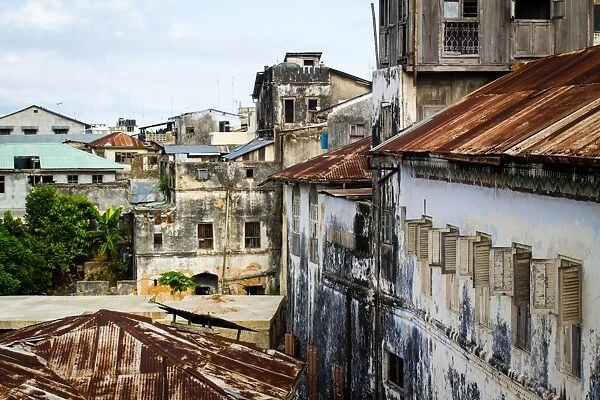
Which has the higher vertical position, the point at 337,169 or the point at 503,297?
the point at 337,169

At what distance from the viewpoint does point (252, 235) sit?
38.4m

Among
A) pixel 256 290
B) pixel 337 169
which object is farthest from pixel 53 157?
pixel 337 169

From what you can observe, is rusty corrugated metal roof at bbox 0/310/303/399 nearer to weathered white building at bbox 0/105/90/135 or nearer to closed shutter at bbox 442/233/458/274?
closed shutter at bbox 442/233/458/274

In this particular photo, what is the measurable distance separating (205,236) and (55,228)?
5.87m

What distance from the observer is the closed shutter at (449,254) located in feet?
47.2

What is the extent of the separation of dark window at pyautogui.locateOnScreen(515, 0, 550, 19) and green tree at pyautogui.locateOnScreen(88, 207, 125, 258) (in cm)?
2343

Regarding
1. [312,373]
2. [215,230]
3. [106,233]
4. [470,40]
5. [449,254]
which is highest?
[470,40]

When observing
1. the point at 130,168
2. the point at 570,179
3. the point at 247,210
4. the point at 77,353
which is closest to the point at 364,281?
the point at 77,353

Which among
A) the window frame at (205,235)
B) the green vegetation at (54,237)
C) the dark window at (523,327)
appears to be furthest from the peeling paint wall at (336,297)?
the green vegetation at (54,237)

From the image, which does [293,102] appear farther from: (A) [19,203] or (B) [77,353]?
(B) [77,353]

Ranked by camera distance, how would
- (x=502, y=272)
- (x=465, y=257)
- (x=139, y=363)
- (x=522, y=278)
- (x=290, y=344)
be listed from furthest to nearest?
(x=290, y=344)
(x=139, y=363)
(x=465, y=257)
(x=502, y=272)
(x=522, y=278)

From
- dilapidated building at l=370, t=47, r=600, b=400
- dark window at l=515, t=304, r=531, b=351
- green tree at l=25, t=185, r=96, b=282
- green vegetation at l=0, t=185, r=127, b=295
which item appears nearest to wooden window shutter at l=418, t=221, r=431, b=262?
dilapidated building at l=370, t=47, r=600, b=400

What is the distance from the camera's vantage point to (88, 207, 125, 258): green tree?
38719mm

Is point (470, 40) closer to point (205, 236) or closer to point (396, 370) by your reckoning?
point (396, 370)
